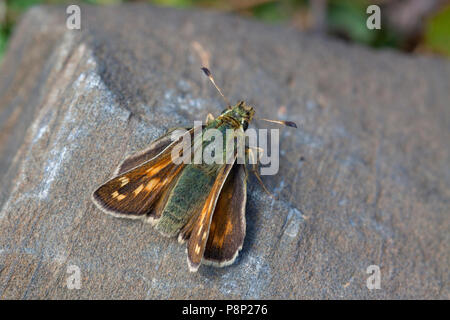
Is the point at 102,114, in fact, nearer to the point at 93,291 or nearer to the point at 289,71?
the point at 93,291

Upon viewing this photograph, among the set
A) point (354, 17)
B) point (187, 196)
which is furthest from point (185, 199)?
point (354, 17)

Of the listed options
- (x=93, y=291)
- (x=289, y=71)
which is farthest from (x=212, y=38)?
(x=93, y=291)

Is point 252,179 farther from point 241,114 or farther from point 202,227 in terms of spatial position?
point 202,227

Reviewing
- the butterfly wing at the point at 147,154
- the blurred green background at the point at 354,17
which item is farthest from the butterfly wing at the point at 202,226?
the blurred green background at the point at 354,17

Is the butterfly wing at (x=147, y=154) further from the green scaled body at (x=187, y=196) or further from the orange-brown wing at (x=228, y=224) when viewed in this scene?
the orange-brown wing at (x=228, y=224)

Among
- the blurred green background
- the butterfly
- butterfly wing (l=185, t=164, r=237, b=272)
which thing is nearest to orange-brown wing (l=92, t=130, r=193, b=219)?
the butterfly

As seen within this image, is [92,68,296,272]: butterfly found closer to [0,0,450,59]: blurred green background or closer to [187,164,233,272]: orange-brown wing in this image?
[187,164,233,272]: orange-brown wing
